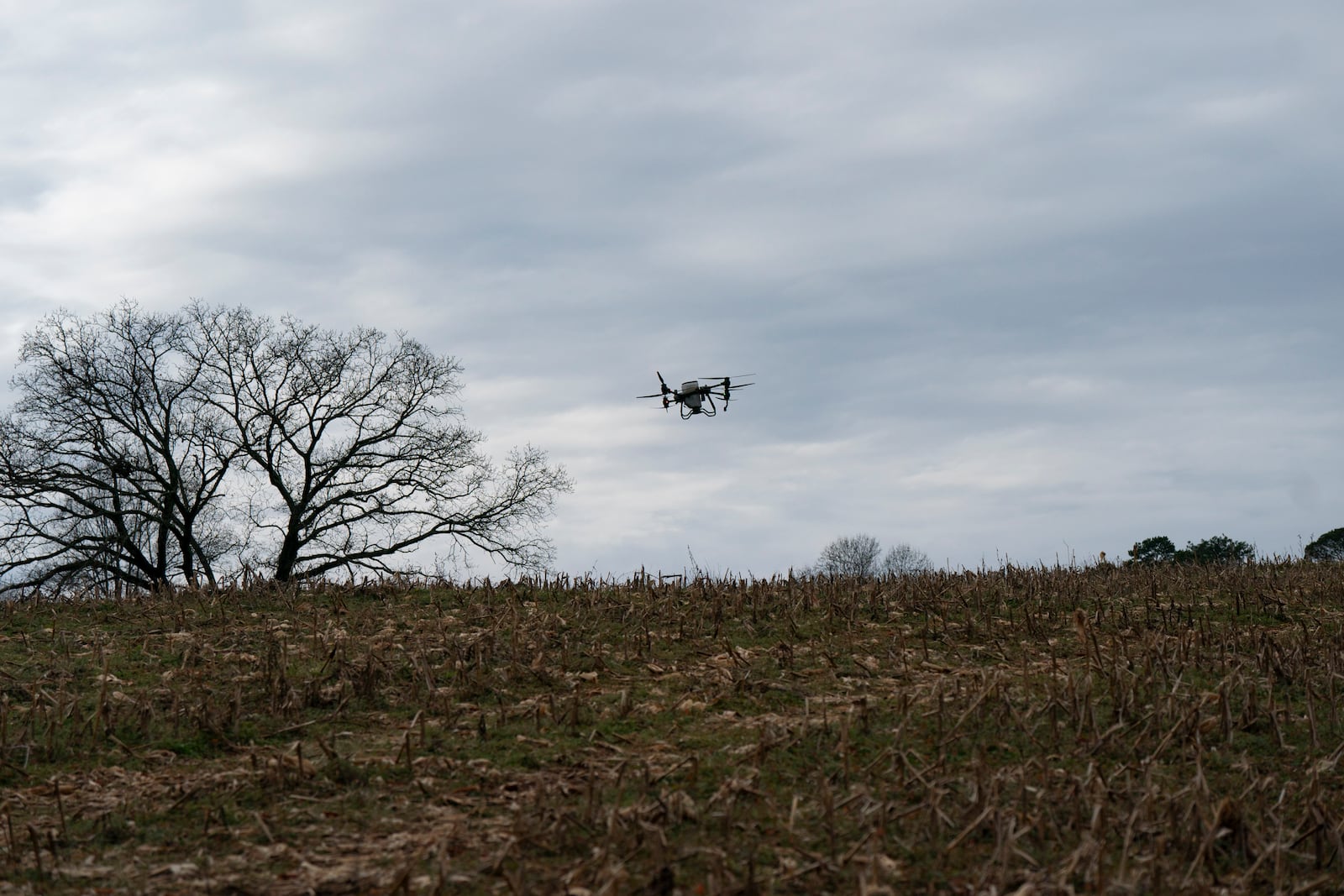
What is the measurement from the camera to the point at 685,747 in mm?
8445

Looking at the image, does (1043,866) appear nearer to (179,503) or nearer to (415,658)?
(415,658)

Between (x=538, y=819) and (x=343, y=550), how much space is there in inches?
1232

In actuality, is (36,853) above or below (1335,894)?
above

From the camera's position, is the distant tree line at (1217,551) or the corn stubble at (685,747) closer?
the corn stubble at (685,747)

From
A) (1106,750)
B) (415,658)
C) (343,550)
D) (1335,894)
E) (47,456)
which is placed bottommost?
(1335,894)

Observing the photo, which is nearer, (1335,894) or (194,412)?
(1335,894)

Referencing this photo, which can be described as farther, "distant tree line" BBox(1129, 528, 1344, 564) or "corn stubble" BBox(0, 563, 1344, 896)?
"distant tree line" BBox(1129, 528, 1344, 564)

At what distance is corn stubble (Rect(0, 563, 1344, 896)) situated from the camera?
21.0 ft

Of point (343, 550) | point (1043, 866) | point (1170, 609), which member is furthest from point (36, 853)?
point (343, 550)

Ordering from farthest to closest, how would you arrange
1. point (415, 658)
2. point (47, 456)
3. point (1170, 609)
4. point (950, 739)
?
point (47, 456) → point (1170, 609) → point (415, 658) → point (950, 739)

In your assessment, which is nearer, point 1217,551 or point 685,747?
point 685,747

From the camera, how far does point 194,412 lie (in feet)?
A: 120

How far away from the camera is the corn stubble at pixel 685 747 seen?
6.41 meters

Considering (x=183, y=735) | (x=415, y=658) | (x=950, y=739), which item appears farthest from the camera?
(x=415, y=658)
